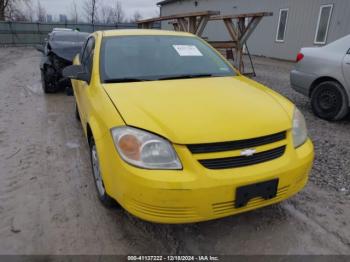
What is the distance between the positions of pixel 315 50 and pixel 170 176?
14.7ft

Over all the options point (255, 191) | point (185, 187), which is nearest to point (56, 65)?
point (185, 187)

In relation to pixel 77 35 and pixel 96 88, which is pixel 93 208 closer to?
pixel 96 88

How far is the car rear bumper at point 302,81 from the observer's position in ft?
16.6

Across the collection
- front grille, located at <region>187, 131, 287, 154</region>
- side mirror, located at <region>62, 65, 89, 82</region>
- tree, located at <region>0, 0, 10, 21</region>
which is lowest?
front grille, located at <region>187, 131, 287, 154</region>

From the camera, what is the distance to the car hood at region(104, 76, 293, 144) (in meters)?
1.92

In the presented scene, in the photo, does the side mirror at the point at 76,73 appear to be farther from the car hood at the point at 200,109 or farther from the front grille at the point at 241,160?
the front grille at the point at 241,160

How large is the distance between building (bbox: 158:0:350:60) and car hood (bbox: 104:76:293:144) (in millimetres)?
11424

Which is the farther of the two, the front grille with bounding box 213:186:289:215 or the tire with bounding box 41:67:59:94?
the tire with bounding box 41:67:59:94

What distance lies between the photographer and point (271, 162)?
2008 millimetres

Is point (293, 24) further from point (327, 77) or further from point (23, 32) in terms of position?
point (23, 32)

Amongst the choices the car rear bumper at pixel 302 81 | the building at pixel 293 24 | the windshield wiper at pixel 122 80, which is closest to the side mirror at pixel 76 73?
the windshield wiper at pixel 122 80

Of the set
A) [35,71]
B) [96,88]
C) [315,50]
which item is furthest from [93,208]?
[35,71]

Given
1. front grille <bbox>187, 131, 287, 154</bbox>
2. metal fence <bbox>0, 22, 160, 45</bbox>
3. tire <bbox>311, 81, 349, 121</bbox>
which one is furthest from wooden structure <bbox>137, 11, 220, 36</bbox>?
metal fence <bbox>0, 22, 160, 45</bbox>

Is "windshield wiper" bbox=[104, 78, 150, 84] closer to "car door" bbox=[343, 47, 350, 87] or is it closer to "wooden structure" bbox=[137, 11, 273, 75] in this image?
"car door" bbox=[343, 47, 350, 87]
